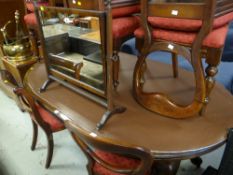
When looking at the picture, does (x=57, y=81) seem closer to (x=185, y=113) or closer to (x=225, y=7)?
(x=185, y=113)

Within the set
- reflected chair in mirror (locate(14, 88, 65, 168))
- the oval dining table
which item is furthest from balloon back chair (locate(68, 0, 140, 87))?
reflected chair in mirror (locate(14, 88, 65, 168))

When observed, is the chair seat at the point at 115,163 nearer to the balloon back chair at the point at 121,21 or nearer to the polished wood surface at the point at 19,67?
the balloon back chair at the point at 121,21

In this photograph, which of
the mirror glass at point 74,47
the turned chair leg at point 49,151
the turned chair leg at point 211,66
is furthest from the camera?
the turned chair leg at point 49,151

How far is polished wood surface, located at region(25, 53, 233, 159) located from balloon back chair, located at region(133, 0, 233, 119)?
0.06 meters

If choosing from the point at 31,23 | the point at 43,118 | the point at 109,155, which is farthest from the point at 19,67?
the point at 109,155

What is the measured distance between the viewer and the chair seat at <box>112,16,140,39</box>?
1085 millimetres

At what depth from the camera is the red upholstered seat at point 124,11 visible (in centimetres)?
111

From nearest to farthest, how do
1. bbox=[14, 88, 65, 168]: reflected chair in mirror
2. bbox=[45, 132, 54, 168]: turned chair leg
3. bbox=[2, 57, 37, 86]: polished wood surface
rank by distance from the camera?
bbox=[14, 88, 65, 168]: reflected chair in mirror → bbox=[45, 132, 54, 168]: turned chair leg → bbox=[2, 57, 37, 86]: polished wood surface

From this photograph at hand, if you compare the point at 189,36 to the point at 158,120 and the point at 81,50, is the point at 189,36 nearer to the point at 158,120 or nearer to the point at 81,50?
the point at 158,120

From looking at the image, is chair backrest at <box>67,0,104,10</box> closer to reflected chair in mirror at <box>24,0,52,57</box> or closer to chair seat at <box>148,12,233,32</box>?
chair seat at <box>148,12,233,32</box>

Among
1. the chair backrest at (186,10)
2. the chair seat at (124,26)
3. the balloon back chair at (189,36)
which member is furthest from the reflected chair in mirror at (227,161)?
the chair seat at (124,26)

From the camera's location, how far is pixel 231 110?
37.7 inches

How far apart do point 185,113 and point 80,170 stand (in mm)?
1013

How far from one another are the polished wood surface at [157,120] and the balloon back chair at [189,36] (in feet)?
0.21
